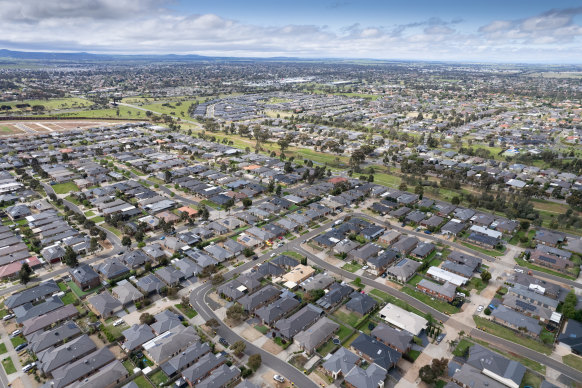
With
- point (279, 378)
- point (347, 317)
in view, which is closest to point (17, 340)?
point (279, 378)

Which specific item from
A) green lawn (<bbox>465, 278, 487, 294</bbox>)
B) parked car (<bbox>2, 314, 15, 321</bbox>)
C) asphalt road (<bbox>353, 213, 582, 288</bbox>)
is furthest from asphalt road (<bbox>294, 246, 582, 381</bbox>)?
parked car (<bbox>2, 314, 15, 321</bbox>)

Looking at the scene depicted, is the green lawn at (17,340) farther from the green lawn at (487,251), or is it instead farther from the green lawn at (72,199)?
the green lawn at (487,251)

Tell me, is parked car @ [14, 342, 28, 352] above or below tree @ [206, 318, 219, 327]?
below

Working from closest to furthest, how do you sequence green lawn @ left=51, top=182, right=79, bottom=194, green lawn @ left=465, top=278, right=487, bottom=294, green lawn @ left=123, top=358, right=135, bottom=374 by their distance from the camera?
green lawn @ left=123, top=358, right=135, bottom=374 < green lawn @ left=465, top=278, right=487, bottom=294 < green lawn @ left=51, top=182, right=79, bottom=194

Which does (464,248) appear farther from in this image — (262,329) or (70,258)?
(70,258)

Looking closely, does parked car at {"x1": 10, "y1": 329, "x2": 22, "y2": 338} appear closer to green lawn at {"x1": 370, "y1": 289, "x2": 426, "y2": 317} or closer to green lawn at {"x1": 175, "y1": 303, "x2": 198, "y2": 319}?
green lawn at {"x1": 175, "y1": 303, "x2": 198, "y2": 319}

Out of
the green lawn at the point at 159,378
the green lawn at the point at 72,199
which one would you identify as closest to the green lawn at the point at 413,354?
the green lawn at the point at 159,378
